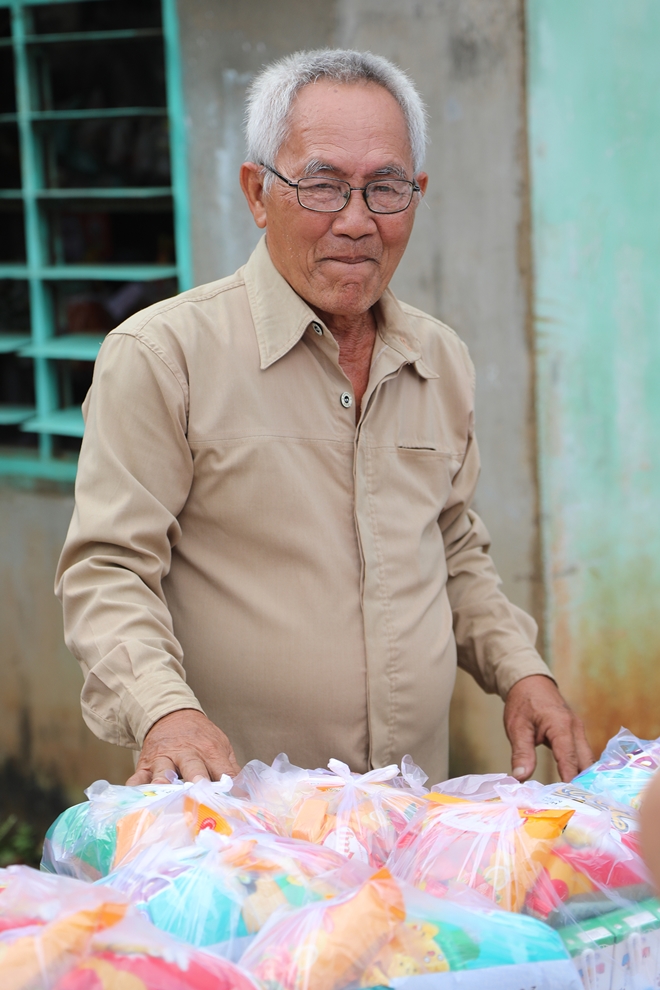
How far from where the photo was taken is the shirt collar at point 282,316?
6.87 feet

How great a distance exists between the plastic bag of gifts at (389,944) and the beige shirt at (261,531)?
723 mm

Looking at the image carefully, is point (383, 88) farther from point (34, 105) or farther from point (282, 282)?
point (34, 105)

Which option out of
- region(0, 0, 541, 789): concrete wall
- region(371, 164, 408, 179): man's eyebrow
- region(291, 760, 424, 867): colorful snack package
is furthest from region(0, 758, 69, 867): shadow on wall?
region(371, 164, 408, 179): man's eyebrow

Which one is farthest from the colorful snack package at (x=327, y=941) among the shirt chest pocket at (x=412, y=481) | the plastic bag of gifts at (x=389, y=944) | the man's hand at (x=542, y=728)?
the shirt chest pocket at (x=412, y=481)

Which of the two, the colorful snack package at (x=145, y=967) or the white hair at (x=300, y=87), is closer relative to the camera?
the colorful snack package at (x=145, y=967)

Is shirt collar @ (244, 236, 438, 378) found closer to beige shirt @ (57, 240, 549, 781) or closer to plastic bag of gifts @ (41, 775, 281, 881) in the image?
beige shirt @ (57, 240, 549, 781)

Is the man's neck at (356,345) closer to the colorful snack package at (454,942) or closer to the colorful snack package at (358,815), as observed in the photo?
the colorful snack package at (358,815)

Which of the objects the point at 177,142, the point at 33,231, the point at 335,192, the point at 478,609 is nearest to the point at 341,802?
the point at 478,609

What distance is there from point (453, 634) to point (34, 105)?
2669 millimetres

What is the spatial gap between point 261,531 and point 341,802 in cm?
65

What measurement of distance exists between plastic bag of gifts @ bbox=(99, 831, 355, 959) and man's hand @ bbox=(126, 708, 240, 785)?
0.26 m

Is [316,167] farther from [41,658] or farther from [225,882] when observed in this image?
Result: [41,658]

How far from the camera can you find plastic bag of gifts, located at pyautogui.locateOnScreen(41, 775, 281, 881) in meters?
1.41

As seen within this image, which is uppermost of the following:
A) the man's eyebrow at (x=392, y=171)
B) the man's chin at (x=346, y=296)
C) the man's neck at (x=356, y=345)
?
the man's eyebrow at (x=392, y=171)
